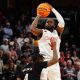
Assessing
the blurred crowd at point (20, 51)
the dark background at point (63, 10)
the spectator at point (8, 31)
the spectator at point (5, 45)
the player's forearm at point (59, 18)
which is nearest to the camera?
the player's forearm at point (59, 18)

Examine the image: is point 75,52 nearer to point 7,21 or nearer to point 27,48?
point 27,48

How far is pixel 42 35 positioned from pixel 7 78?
385 cm

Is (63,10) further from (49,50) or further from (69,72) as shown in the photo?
(49,50)

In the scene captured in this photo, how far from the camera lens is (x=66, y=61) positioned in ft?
44.6

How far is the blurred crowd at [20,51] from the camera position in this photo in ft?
40.2

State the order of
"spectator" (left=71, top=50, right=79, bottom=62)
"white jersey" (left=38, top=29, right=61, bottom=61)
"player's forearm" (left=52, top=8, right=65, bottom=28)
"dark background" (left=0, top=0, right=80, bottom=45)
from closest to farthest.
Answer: "white jersey" (left=38, top=29, right=61, bottom=61), "player's forearm" (left=52, top=8, right=65, bottom=28), "spectator" (left=71, top=50, right=79, bottom=62), "dark background" (left=0, top=0, right=80, bottom=45)

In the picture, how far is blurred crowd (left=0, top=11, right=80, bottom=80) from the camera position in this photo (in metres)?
12.3

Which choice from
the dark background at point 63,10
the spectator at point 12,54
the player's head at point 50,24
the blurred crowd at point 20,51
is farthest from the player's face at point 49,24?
the dark background at point 63,10

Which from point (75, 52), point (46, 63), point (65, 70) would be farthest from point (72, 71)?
point (46, 63)

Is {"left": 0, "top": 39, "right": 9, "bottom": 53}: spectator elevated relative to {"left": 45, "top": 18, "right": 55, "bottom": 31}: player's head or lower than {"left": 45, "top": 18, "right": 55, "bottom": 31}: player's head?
lower

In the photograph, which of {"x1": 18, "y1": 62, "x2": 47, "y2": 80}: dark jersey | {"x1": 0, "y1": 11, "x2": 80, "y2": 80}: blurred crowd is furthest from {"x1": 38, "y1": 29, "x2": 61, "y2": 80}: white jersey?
{"x1": 0, "y1": 11, "x2": 80, "y2": 80}: blurred crowd

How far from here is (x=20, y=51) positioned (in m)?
14.1

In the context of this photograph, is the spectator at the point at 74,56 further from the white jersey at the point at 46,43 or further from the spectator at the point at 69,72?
the white jersey at the point at 46,43

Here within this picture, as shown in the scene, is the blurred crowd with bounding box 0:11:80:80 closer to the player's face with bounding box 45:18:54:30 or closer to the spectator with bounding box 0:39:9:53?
the spectator with bounding box 0:39:9:53
